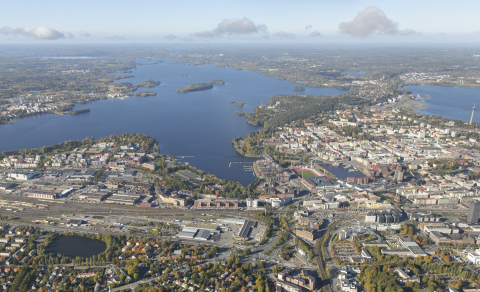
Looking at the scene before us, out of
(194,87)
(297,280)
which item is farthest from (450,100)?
(297,280)

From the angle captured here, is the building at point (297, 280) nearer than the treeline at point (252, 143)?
Yes

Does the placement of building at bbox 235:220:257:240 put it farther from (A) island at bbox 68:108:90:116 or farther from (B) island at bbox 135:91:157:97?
(B) island at bbox 135:91:157:97

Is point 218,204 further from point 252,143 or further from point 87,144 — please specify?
point 87,144

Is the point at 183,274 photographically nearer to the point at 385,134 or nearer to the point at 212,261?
the point at 212,261

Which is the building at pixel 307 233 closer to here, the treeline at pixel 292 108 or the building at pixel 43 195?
the building at pixel 43 195

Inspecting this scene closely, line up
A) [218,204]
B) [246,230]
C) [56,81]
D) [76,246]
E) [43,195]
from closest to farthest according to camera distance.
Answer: [76,246] → [246,230] → [218,204] → [43,195] → [56,81]

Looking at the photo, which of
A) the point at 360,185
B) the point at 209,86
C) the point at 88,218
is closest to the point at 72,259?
the point at 88,218

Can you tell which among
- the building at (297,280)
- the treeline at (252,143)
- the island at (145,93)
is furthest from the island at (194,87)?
the building at (297,280)
